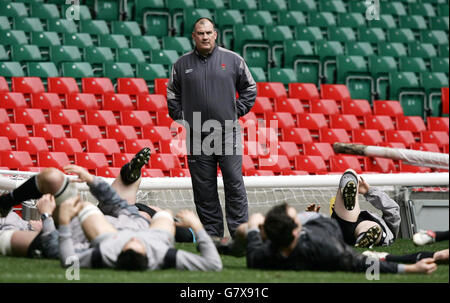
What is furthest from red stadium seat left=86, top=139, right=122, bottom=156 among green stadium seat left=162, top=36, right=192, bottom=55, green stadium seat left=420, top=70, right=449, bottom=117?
green stadium seat left=420, top=70, right=449, bottom=117

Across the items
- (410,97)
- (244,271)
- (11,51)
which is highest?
(11,51)

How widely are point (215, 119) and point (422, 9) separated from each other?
9.41 metres

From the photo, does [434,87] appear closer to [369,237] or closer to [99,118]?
[99,118]

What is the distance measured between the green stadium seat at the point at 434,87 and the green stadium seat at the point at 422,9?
1.67m

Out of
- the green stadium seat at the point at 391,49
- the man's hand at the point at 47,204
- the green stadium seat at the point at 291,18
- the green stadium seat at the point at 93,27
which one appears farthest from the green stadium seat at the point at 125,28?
the man's hand at the point at 47,204

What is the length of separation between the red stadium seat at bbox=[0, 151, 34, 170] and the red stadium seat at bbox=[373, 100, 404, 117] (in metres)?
5.20

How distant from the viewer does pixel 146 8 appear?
1185cm

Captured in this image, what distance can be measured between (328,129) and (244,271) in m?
6.52

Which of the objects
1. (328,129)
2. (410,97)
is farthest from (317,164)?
(410,97)

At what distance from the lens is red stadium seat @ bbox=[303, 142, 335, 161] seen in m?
10.2

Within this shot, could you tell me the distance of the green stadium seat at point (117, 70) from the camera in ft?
35.0

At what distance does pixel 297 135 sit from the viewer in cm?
1042

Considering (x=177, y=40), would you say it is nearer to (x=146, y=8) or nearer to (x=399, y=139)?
(x=146, y=8)
